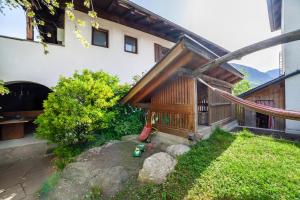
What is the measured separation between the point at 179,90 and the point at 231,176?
2730 mm

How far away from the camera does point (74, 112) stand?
4.63 m

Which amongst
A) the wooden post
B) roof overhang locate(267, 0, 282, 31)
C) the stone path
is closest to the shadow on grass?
the stone path

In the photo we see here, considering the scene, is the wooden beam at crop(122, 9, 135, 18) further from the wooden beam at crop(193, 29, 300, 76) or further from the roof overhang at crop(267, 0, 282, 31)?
the roof overhang at crop(267, 0, 282, 31)

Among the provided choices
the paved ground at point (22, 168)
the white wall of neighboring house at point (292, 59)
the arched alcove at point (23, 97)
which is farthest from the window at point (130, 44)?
the white wall of neighboring house at point (292, 59)

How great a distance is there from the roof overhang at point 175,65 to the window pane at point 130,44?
404 centimetres

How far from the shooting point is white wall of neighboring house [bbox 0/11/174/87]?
5.77 metres

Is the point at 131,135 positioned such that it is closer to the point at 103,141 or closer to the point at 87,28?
the point at 103,141

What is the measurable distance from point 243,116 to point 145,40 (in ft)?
24.1

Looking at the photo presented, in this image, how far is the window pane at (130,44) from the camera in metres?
8.84

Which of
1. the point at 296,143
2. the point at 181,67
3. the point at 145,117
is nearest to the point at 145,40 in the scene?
the point at 145,117

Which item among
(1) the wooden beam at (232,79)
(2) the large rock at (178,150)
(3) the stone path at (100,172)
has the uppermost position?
(1) the wooden beam at (232,79)

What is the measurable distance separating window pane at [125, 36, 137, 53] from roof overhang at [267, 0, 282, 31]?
22.4 ft

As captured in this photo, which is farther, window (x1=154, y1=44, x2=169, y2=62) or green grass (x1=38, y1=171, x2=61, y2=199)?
window (x1=154, y1=44, x2=169, y2=62)

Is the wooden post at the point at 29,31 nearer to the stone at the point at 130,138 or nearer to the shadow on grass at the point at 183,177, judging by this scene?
the stone at the point at 130,138
